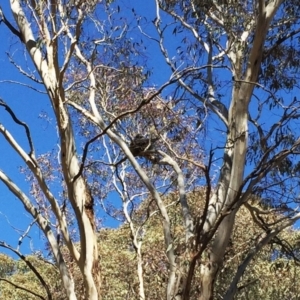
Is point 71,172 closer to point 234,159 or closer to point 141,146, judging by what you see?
point 234,159

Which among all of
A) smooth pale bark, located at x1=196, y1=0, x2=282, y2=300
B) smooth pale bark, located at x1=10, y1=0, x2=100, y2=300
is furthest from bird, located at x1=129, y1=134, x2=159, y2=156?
smooth pale bark, located at x1=10, y1=0, x2=100, y2=300

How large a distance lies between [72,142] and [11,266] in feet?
38.5

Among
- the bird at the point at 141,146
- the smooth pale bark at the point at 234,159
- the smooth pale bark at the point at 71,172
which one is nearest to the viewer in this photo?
the smooth pale bark at the point at 71,172

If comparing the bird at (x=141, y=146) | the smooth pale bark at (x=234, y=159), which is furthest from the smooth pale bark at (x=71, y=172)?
A: the bird at (x=141, y=146)

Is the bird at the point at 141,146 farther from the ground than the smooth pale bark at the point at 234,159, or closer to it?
farther from the ground

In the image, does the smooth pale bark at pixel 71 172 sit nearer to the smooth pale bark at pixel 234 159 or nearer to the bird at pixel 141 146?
the smooth pale bark at pixel 234 159

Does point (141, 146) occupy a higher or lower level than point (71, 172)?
higher

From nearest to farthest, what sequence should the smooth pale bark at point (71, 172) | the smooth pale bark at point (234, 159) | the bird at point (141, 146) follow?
the smooth pale bark at point (71, 172)
the smooth pale bark at point (234, 159)
the bird at point (141, 146)

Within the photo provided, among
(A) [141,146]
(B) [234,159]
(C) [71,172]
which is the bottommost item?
(C) [71,172]

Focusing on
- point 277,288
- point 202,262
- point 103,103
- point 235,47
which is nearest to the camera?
point 202,262

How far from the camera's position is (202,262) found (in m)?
5.32

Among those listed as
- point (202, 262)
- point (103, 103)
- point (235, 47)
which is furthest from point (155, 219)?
point (202, 262)

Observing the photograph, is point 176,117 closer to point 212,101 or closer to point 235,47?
point 212,101

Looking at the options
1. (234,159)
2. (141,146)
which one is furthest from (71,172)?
(141,146)
